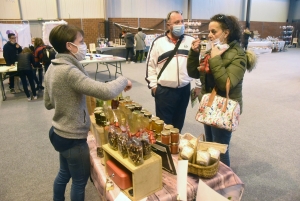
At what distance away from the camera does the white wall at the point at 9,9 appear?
9.09m

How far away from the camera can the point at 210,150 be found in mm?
1322

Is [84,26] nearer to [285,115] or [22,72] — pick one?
[22,72]

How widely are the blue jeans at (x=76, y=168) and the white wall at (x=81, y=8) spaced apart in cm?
976

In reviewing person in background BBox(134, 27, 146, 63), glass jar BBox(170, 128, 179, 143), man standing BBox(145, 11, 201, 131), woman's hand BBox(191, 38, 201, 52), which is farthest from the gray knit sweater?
person in background BBox(134, 27, 146, 63)

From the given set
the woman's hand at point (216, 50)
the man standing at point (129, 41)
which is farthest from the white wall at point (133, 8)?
the woman's hand at point (216, 50)

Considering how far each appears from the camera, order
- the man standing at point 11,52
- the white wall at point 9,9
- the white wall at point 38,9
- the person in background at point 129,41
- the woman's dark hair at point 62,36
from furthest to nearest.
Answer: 1. the white wall at point 38,9
2. the person in background at point 129,41
3. the white wall at point 9,9
4. the man standing at point 11,52
5. the woman's dark hair at point 62,36

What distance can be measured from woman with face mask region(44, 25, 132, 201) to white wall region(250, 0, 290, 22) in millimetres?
15781

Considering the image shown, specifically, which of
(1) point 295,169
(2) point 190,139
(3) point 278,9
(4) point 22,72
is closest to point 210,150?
(2) point 190,139

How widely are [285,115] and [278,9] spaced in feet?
48.3

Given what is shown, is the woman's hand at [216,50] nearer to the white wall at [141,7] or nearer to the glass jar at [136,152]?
→ the glass jar at [136,152]

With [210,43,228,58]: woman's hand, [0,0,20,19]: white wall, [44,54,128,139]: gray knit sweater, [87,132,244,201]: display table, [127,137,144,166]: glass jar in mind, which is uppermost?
[0,0,20,19]: white wall

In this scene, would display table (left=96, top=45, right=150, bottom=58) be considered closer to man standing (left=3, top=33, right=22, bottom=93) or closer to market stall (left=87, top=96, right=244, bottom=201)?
man standing (left=3, top=33, right=22, bottom=93)

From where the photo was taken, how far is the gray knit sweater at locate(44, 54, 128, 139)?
115 centimetres

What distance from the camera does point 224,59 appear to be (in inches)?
60.1
